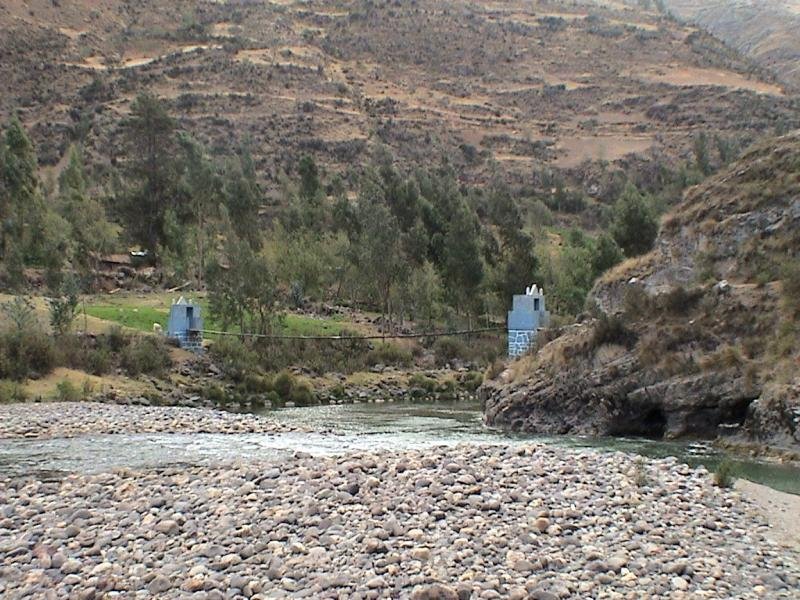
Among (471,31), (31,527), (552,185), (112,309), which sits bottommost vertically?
(31,527)

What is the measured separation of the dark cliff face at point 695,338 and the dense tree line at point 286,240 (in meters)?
25.1

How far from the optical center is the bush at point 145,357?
1775 inches

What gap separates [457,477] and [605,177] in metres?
105

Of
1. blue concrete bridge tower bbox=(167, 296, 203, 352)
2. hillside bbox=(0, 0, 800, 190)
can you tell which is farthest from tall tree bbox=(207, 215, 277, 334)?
hillside bbox=(0, 0, 800, 190)

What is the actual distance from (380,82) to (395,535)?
135 meters

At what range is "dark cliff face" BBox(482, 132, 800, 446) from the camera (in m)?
25.7

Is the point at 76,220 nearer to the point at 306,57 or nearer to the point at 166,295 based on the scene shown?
the point at 166,295

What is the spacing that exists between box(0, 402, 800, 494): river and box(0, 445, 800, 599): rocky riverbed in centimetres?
313

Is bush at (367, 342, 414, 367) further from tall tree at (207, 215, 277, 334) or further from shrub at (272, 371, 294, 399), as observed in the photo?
shrub at (272, 371, 294, 399)

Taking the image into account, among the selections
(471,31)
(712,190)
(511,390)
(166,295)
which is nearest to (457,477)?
(511,390)

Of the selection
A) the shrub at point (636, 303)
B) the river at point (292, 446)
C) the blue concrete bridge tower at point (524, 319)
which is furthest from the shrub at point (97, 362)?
the shrub at point (636, 303)

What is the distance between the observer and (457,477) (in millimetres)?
15227

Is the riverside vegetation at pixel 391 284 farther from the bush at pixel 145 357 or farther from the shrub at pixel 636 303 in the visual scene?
the bush at pixel 145 357

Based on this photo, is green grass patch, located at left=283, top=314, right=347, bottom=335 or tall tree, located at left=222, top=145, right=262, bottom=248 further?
tall tree, located at left=222, top=145, right=262, bottom=248
